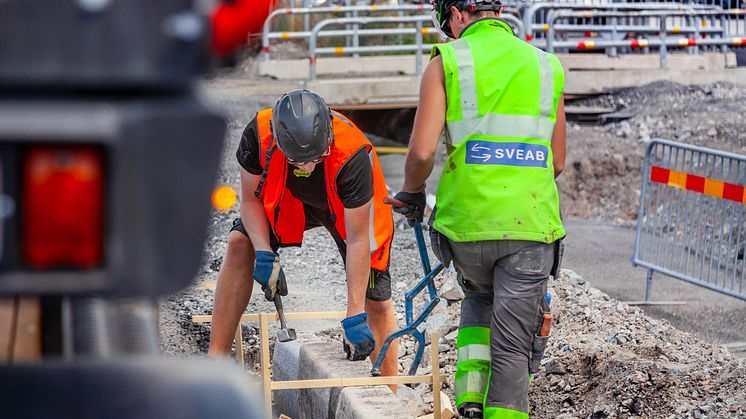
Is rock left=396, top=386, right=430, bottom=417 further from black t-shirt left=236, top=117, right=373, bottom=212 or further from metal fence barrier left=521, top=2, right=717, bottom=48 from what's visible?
metal fence barrier left=521, top=2, right=717, bottom=48

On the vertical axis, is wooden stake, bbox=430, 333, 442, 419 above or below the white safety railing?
below

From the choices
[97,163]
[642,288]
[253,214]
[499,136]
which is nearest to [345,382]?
[253,214]

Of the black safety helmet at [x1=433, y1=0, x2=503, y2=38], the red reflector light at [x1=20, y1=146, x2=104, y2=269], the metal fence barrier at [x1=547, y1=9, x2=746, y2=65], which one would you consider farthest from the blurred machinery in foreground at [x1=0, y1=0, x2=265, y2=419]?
the metal fence barrier at [x1=547, y1=9, x2=746, y2=65]

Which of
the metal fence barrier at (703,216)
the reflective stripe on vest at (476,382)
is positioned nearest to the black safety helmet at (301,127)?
the reflective stripe on vest at (476,382)

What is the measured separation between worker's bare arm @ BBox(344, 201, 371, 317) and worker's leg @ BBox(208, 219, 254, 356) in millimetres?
710

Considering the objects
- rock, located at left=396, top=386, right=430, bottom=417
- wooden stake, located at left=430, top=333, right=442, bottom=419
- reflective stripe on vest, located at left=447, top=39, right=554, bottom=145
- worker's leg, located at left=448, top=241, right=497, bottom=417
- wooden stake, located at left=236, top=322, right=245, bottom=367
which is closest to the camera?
reflective stripe on vest, located at left=447, top=39, right=554, bottom=145

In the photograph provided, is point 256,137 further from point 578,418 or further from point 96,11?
point 96,11

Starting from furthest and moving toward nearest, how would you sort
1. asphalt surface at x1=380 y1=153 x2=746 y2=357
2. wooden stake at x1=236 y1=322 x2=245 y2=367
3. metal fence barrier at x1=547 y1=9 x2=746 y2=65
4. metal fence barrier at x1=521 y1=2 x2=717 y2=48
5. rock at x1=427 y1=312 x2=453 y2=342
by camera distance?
metal fence barrier at x1=547 y1=9 x2=746 y2=65, metal fence barrier at x1=521 y1=2 x2=717 y2=48, asphalt surface at x1=380 y1=153 x2=746 y2=357, rock at x1=427 y1=312 x2=453 y2=342, wooden stake at x1=236 y1=322 x2=245 y2=367

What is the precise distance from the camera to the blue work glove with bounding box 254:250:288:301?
5367mm

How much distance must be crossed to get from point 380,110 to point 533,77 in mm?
15046

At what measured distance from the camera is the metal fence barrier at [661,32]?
1866 cm

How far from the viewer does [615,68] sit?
1988cm

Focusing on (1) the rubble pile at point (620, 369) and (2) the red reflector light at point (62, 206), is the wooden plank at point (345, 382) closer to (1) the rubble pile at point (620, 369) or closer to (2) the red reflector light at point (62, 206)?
(1) the rubble pile at point (620, 369)

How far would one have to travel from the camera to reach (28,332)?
1757mm
